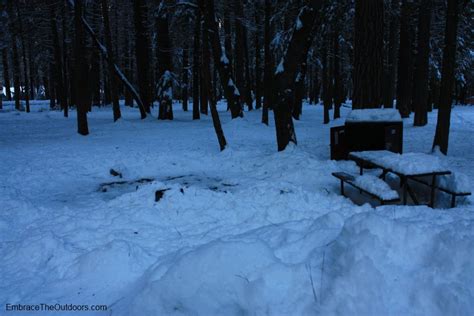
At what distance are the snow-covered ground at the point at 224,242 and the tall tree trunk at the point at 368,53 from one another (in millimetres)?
2382

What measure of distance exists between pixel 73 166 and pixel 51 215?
13.2ft

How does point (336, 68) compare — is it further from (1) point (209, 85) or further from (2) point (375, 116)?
(2) point (375, 116)

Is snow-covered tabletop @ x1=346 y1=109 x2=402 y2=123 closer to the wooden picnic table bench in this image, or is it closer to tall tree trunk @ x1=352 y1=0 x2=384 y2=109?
tall tree trunk @ x1=352 y1=0 x2=384 y2=109

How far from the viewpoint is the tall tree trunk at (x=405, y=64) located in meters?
19.1

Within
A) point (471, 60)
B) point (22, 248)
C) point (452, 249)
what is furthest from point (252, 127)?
point (471, 60)

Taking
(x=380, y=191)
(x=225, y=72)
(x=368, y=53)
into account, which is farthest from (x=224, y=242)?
(x=225, y=72)

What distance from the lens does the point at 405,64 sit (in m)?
20.6

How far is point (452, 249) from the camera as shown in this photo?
3.05m

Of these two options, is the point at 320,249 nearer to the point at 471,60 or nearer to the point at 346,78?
the point at 471,60

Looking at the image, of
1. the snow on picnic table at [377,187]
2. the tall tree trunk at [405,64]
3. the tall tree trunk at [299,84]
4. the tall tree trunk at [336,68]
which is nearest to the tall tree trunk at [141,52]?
the tall tree trunk at [299,84]

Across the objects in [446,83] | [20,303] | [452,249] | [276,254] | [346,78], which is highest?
[346,78]

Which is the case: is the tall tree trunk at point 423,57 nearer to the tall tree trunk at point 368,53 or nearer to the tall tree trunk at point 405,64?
the tall tree trunk at point 405,64

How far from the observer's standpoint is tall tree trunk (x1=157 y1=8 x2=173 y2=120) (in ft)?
66.0

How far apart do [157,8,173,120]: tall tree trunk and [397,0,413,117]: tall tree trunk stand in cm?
1264
